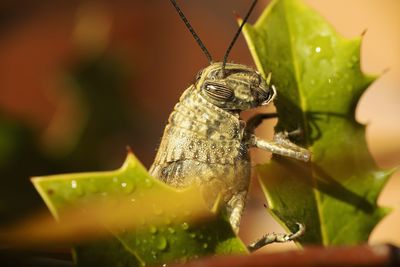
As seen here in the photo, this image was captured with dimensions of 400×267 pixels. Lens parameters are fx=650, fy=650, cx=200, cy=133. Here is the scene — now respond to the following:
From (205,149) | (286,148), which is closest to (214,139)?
(205,149)

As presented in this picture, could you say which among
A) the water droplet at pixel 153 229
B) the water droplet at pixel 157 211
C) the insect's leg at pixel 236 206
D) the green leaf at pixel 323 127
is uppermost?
the water droplet at pixel 157 211

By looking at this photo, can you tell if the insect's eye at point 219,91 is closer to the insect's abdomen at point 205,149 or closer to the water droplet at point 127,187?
the insect's abdomen at point 205,149

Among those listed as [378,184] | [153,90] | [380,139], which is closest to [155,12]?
[153,90]

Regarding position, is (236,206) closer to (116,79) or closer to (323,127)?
(323,127)

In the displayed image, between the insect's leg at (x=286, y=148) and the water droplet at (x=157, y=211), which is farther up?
the water droplet at (x=157, y=211)

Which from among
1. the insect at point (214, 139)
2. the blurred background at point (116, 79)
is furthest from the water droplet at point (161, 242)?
the blurred background at point (116, 79)

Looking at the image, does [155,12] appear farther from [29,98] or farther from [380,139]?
[380,139]

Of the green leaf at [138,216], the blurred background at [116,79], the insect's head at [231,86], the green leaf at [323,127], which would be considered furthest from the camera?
the blurred background at [116,79]
